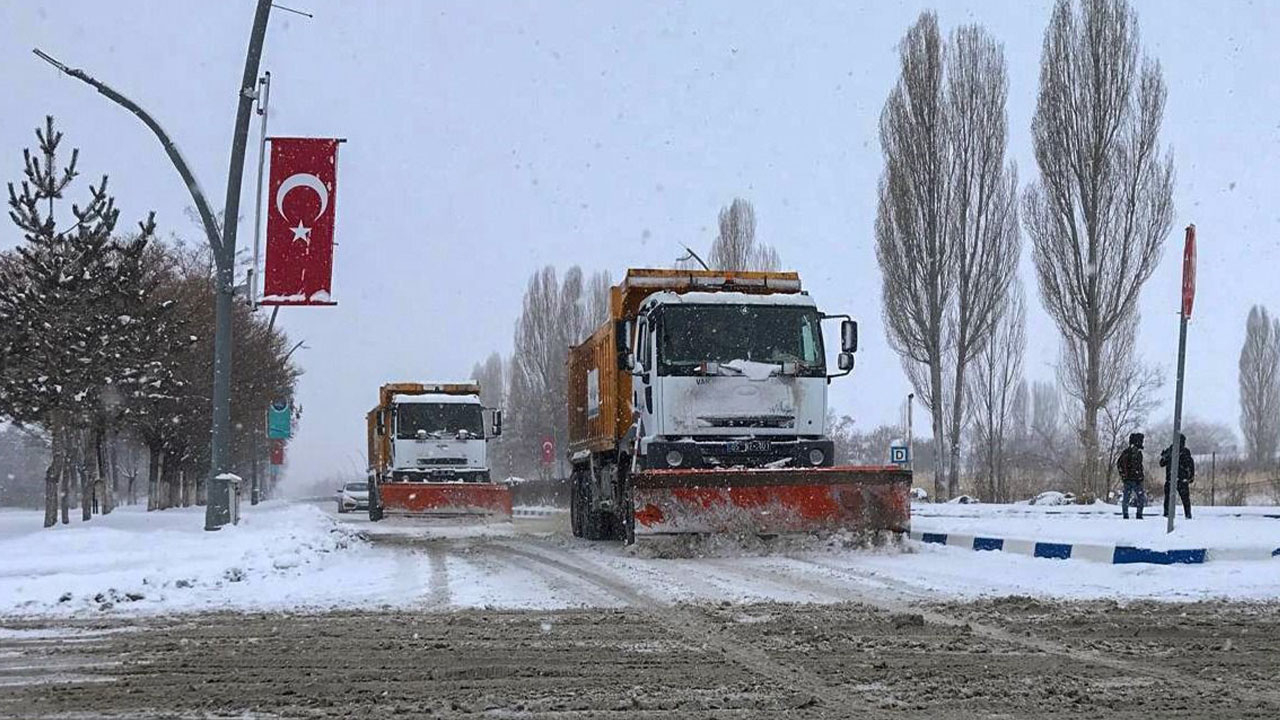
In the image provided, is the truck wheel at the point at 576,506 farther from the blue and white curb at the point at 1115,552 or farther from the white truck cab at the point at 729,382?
the blue and white curb at the point at 1115,552

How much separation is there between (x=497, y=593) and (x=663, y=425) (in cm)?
510

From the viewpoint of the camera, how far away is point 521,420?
70.5 m

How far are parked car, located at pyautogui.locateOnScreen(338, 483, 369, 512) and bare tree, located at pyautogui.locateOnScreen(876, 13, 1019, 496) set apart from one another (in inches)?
789

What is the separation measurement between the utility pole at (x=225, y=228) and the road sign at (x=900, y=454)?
14.6 metres

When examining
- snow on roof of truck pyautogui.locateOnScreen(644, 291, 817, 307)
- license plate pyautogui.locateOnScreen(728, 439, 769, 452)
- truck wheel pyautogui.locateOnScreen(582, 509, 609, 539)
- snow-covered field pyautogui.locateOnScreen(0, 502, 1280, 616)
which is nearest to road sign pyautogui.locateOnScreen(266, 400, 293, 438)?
truck wheel pyautogui.locateOnScreen(582, 509, 609, 539)

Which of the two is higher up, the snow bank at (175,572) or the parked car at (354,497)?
the snow bank at (175,572)

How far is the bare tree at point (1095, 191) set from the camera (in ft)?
111

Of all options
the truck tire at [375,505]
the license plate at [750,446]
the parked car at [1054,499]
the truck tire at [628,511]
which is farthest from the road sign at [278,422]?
the parked car at [1054,499]

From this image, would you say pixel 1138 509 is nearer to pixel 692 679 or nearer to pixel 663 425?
pixel 663 425

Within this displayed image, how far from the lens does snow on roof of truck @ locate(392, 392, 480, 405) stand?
30281 millimetres

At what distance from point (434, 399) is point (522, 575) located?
726 inches

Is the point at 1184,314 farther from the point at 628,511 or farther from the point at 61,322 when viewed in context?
the point at 61,322

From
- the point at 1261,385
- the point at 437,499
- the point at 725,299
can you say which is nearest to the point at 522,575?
the point at 725,299

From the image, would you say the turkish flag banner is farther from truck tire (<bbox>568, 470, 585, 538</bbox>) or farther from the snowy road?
truck tire (<bbox>568, 470, 585, 538</bbox>)
